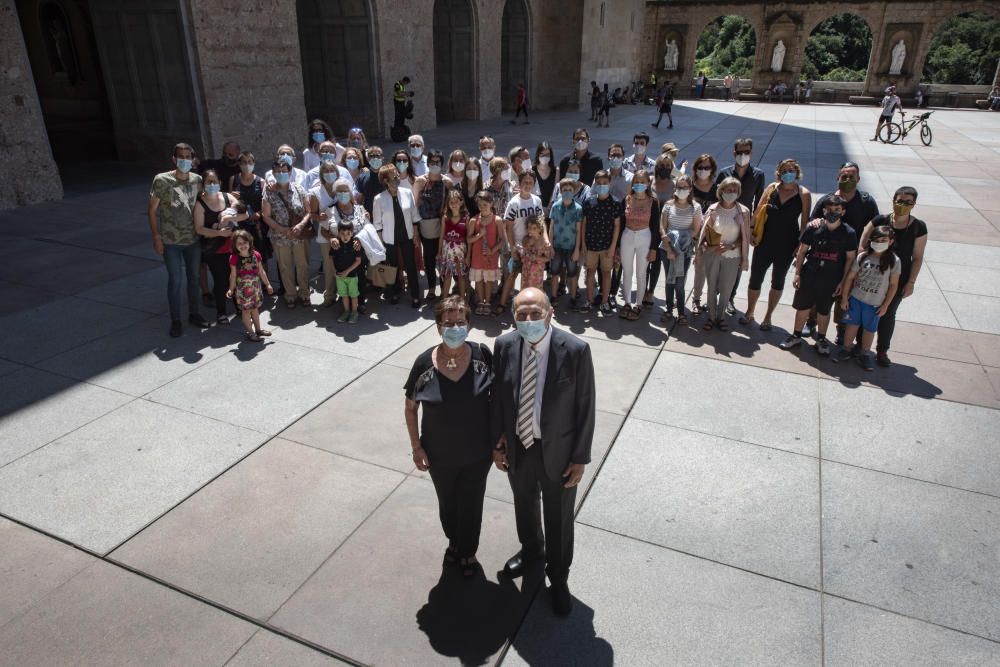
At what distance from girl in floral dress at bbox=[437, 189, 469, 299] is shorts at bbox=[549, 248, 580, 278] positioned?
1047 mm

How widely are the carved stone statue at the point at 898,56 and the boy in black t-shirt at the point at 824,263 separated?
44.3 metres

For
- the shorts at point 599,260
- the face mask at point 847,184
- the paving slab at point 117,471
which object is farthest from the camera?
the shorts at point 599,260

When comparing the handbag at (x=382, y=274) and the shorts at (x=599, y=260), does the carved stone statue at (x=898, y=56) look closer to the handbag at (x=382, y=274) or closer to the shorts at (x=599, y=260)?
the shorts at (x=599, y=260)

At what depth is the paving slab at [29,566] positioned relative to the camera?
154 inches

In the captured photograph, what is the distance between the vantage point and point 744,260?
7289 mm

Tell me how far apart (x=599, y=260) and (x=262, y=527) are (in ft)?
16.1

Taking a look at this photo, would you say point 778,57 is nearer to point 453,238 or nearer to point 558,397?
point 453,238

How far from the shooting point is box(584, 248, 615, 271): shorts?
7828 mm

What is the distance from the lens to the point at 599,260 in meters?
7.94

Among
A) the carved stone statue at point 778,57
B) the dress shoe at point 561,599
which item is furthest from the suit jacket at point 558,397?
the carved stone statue at point 778,57

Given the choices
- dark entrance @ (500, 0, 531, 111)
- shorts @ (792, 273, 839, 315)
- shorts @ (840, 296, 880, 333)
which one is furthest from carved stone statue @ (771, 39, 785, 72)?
shorts @ (840, 296, 880, 333)

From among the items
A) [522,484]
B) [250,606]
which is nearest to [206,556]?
[250,606]

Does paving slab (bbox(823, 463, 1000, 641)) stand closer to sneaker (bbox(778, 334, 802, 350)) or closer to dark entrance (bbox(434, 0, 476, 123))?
sneaker (bbox(778, 334, 802, 350))

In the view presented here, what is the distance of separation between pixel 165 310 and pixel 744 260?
22.2 feet
